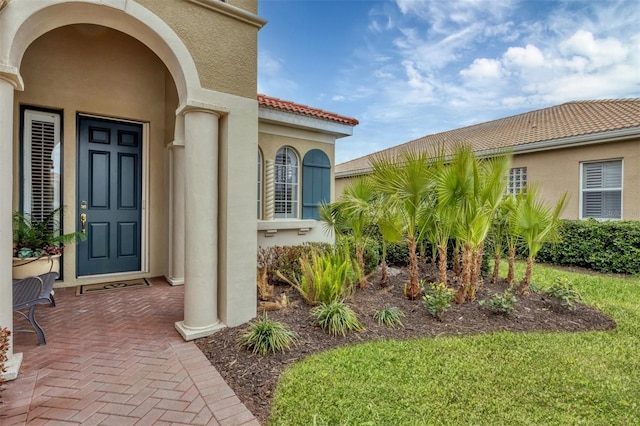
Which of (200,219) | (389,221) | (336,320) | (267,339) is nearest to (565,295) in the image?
(389,221)

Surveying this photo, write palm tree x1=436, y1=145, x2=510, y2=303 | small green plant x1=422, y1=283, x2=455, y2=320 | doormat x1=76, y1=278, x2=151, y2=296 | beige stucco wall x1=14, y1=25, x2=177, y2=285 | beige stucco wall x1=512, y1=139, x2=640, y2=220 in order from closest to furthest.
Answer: small green plant x1=422, y1=283, x2=455, y2=320 → palm tree x1=436, y1=145, x2=510, y2=303 → beige stucco wall x1=14, y1=25, x2=177, y2=285 → doormat x1=76, y1=278, x2=151, y2=296 → beige stucco wall x1=512, y1=139, x2=640, y2=220

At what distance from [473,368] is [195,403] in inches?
108

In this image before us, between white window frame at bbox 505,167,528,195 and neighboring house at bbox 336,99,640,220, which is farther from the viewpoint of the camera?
white window frame at bbox 505,167,528,195

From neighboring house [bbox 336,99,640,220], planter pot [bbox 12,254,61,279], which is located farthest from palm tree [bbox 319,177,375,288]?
planter pot [bbox 12,254,61,279]

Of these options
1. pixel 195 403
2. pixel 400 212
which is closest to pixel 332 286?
pixel 400 212

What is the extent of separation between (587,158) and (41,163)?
535 inches

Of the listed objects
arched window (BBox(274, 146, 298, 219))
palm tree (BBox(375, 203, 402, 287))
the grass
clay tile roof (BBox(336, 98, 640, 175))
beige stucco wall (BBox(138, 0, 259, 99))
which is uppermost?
clay tile roof (BBox(336, 98, 640, 175))

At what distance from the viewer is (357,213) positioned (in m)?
5.62

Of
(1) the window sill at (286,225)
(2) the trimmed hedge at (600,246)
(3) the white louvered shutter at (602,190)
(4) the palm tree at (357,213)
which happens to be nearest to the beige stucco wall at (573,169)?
(3) the white louvered shutter at (602,190)

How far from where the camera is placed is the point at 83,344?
11.9ft

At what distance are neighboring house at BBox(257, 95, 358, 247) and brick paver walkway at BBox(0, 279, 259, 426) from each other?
3.43 meters

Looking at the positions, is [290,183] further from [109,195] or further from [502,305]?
[502,305]

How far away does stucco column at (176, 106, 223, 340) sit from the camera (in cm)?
379

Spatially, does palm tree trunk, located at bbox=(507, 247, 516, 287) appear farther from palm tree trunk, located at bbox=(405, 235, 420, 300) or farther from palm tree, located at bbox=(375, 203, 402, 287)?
palm tree, located at bbox=(375, 203, 402, 287)
